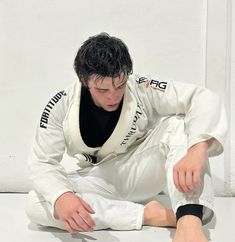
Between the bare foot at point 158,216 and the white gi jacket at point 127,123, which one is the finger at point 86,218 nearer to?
the white gi jacket at point 127,123

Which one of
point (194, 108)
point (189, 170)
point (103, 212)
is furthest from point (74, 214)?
point (194, 108)

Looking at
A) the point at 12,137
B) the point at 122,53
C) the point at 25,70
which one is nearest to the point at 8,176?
the point at 12,137

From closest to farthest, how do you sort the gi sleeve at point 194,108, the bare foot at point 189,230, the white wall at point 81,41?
1. the bare foot at point 189,230
2. the gi sleeve at point 194,108
3. the white wall at point 81,41

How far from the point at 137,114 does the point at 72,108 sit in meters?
0.15

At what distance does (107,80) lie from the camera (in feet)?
3.48

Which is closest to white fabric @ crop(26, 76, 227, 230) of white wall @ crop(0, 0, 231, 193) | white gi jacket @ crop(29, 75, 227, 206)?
white gi jacket @ crop(29, 75, 227, 206)

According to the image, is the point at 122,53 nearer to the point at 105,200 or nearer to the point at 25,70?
the point at 105,200

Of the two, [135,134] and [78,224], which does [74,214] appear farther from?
[135,134]

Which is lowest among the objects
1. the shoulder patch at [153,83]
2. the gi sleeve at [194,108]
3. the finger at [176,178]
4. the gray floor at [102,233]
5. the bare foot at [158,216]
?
the gray floor at [102,233]

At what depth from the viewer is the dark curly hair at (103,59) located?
1.05m

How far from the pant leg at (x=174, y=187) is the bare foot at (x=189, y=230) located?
0.12 feet

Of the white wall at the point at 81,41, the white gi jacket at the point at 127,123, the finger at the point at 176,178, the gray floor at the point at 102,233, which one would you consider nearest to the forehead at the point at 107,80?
the white gi jacket at the point at 127,123

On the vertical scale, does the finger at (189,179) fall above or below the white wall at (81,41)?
below

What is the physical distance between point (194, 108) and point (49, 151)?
0.34m
